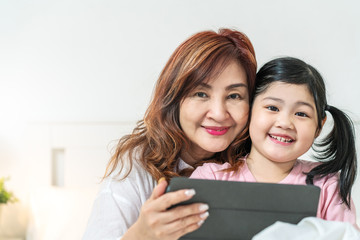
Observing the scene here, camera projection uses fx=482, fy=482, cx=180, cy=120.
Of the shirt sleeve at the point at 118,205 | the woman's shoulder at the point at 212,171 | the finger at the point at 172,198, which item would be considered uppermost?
the finger at the point at 172,198

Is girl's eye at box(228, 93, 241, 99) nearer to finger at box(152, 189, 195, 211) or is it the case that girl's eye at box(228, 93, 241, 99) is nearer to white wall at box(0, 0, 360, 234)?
finger at box(152, 189, 195, 211)

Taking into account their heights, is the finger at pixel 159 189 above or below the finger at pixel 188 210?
above

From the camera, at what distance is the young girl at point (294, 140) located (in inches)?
54.7

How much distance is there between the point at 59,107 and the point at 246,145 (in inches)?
69.4

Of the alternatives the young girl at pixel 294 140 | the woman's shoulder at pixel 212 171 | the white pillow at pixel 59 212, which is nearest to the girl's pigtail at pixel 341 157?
the young girl at pixel 294 140

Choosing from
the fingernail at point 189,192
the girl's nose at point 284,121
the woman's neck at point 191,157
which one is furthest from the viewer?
the woman's neck at point 191,157

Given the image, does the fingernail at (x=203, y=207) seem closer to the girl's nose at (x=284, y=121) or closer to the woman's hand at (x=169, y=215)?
the woman's hand at (x=169, y=215)

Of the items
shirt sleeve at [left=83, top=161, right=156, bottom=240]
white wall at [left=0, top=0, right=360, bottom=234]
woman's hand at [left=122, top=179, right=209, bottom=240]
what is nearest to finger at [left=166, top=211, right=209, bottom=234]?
woman's hand at [left=122, top=179, right=209, bottom=240]

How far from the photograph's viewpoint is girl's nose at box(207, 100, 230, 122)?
1.49 metres

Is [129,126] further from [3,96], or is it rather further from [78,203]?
[3,96]

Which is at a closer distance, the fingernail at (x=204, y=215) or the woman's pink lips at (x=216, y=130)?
the fingernail at (x=204, y=215)

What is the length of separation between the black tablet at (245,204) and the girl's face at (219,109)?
0.48 meters

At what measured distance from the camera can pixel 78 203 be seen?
8.71 ft

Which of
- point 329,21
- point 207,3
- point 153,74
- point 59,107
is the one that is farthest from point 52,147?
point 329,21
